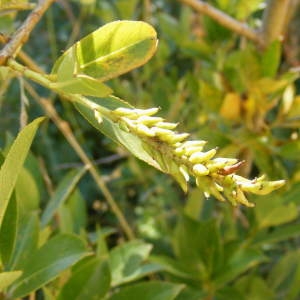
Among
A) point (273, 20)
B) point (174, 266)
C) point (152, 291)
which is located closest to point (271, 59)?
point (273, 20)

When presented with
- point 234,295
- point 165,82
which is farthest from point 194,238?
point 165,82

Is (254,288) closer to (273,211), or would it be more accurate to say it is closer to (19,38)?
(273,211)

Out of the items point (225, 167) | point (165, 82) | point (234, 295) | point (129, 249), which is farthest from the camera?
point (165, 82)

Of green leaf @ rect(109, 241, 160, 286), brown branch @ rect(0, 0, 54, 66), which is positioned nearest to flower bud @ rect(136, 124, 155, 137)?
brown branch @ rect(0, 0, 54, 66)

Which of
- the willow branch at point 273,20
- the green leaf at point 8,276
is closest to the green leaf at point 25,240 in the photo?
the green leaf at point 8,276

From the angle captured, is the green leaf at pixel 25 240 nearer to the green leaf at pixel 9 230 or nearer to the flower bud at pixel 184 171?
the green leaf at pixel 9 230

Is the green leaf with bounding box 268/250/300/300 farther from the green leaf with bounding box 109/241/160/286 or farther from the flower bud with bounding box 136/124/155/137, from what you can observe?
the flower bud with bounding box 136/124/155/137

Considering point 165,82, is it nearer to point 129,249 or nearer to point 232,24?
point 232,24
